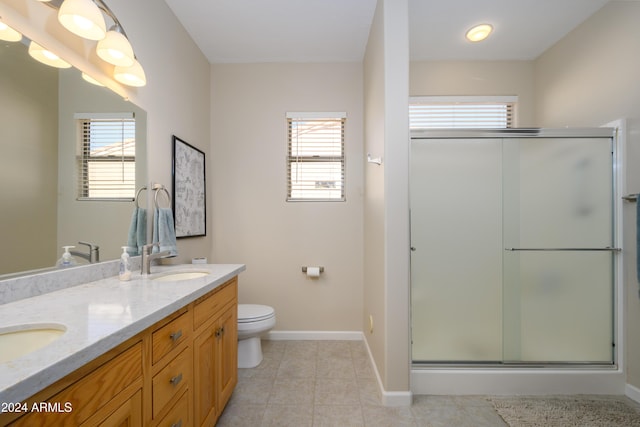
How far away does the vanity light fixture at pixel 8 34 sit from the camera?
38.2 inches

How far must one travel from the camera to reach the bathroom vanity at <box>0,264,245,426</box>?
56cm

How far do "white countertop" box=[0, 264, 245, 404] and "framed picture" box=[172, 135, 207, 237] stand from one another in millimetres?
770

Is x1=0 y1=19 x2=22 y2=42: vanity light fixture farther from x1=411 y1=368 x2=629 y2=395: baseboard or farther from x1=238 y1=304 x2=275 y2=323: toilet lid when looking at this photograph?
x1=411 y1=368 x2=629 y2=395: baseboard

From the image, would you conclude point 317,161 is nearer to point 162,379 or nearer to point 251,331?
point 251,331

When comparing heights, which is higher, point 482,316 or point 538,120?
point 538,120

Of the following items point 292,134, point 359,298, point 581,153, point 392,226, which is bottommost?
point 359,298

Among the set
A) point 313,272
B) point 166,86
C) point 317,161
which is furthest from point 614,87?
point 166,86

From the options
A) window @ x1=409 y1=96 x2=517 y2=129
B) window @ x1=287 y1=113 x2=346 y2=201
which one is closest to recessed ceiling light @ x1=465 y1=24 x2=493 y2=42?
window @ x1=409 y1=96 x2=517 y2=129

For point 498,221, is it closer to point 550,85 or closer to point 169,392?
point 550,85

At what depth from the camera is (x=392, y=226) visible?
1709mm

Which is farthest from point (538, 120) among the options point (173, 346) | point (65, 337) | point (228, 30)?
point (65, 337)

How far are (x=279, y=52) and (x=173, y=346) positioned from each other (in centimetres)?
255

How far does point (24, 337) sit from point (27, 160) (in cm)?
68

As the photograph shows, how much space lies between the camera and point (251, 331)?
6.76ft
